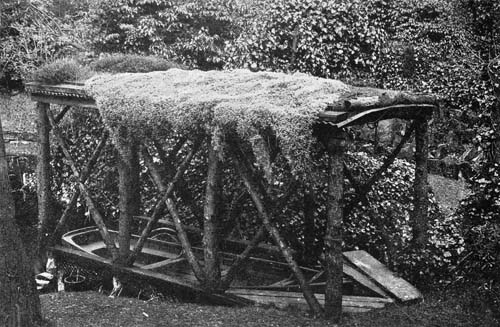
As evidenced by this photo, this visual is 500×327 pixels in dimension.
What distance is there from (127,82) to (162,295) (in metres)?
Result: 3.24

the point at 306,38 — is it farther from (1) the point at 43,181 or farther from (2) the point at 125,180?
(1) the point at 43,181

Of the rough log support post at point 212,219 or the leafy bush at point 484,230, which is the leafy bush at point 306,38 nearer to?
the leafy bush at point 484,230

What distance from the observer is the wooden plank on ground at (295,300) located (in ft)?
23.0

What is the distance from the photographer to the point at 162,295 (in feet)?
26.4

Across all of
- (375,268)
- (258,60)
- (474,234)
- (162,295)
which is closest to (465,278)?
(474,234)

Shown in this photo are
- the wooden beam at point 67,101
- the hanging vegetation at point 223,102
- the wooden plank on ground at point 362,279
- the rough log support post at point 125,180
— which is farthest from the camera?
the wooden beam at point 67,101

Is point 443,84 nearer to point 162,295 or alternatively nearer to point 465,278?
point 465,278

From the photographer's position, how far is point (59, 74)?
922cm

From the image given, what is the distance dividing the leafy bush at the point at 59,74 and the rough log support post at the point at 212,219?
137 inches

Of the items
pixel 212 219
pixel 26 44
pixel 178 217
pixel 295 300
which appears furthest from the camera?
pixel 26 44

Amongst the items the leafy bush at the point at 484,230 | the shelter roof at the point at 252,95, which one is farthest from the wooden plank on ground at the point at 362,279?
the shelter roof at the point at 252,95

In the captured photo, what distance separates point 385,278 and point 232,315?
2480mm

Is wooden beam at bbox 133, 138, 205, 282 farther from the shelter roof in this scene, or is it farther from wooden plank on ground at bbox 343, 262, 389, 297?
wooden plank on ground at bbox 343, 262, 389, 297

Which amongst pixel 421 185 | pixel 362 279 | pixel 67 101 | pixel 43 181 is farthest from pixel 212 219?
pixel 43 181
